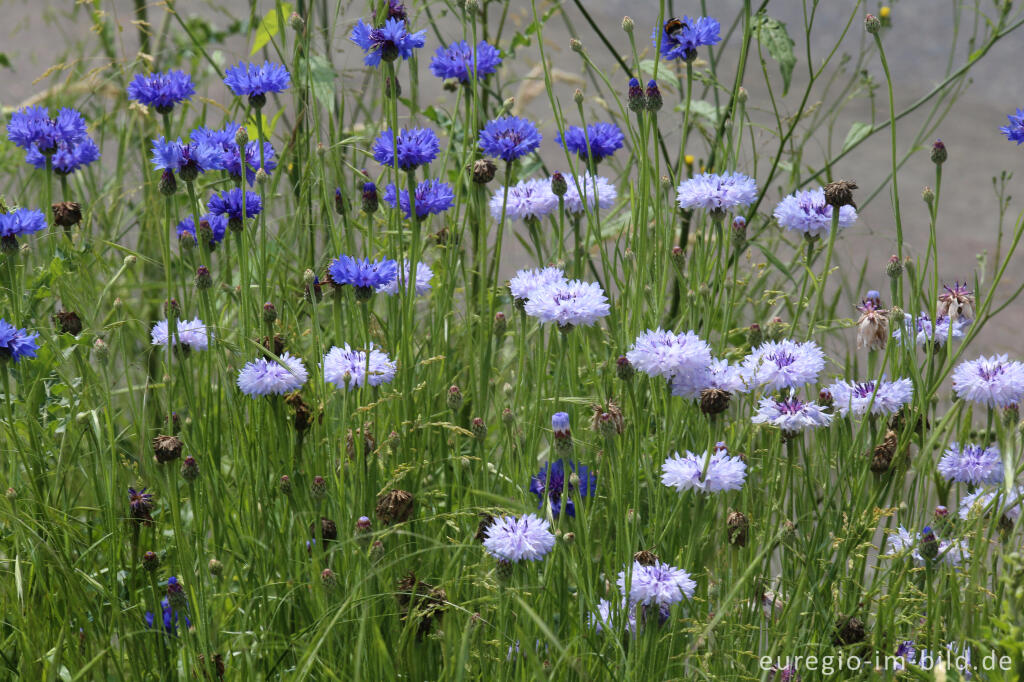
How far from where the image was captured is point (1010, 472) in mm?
1238

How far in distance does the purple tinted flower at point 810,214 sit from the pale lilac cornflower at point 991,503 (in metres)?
0.43

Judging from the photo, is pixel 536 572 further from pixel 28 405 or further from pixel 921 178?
pixel 921 178

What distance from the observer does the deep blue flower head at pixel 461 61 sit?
6.45 feet

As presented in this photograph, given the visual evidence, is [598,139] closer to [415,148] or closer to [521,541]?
[415,148]

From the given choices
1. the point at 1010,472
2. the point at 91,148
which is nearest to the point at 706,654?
the point at 1010,472

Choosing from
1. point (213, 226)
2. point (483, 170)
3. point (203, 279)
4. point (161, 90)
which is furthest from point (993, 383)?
point (161, 90)

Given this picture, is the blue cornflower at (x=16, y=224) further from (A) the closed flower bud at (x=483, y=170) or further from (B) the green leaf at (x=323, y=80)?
(A) the closed flower bud at (x=483, y=170)

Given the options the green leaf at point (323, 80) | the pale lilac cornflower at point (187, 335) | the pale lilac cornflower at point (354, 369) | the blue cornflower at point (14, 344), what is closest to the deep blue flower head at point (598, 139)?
the green leaf at point (323, 80)

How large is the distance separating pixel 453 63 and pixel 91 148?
0.64 m

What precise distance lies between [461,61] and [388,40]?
1.16ft

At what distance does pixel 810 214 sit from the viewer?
163 centimetres

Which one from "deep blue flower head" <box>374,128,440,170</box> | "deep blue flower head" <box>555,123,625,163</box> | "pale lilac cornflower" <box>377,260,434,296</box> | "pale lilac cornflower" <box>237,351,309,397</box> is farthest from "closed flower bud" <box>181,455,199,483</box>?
"deep blue flower head" <box>555,123,625,163</box>

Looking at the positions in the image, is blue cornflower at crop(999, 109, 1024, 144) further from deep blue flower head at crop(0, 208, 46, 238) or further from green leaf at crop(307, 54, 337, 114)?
deep blue flower head at crop(0, 208, 46, 238)

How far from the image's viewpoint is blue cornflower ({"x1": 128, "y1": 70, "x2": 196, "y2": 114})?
1.80m
